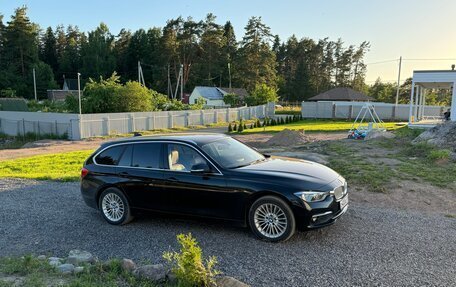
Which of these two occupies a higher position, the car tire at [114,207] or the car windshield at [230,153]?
the car windshield at [230,153]

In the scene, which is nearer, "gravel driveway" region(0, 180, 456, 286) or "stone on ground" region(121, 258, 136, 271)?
"stone on ground" region(121, 258, 136, 271)

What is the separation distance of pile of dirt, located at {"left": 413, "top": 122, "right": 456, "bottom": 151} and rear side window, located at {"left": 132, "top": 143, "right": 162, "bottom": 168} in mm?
10265

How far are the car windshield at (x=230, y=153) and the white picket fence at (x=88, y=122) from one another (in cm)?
2059

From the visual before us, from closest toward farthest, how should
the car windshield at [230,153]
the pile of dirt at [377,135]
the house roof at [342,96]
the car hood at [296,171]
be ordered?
the car hood at [296,171] → the car windshield at [230,153] → the pile of dirt at [377,135] → the house roof at [342,96]

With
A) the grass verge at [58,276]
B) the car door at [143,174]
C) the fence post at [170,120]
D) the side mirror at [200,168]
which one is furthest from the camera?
the fence post at [170,120]

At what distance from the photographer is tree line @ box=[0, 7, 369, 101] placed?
75.1m

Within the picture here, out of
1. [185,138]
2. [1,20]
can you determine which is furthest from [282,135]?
[1,20]

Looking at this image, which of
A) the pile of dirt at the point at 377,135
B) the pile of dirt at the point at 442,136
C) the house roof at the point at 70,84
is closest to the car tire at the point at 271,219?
the pile of dirt at the point at 442,136

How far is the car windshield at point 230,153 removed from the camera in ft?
18.4

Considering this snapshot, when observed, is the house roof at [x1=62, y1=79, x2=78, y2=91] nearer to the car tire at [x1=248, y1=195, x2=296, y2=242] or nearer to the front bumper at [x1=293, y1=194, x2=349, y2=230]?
the car tire at [x1=248, y1=195, x2=296, y2=242]

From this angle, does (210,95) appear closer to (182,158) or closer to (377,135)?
(377,135)

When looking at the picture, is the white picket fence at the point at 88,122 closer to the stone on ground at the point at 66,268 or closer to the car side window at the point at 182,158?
the car side window at the point at 182,158

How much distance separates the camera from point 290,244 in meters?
4.95

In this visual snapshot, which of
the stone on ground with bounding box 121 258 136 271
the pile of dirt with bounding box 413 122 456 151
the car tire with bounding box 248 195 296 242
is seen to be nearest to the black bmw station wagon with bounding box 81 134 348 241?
the car tire with bounding box 248 195 296 242
